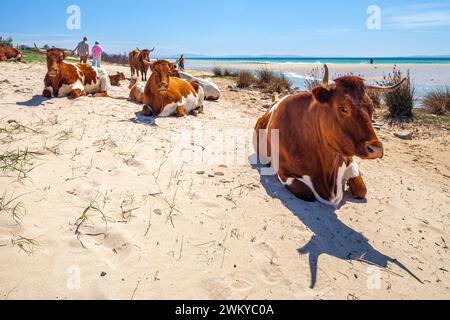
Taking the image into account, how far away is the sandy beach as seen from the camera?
2516mm

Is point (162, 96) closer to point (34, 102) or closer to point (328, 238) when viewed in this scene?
point (34, 102)

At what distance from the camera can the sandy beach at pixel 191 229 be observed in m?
2.52

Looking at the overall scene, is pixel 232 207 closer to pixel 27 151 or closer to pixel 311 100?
pixel 311 100

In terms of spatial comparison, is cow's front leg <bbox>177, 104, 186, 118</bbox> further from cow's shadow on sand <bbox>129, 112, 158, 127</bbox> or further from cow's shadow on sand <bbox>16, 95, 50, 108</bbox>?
cow's shadow on sand <bbox>16, 95, 50, 108</bbox>

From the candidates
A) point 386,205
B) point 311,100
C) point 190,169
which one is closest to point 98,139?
point 190,169

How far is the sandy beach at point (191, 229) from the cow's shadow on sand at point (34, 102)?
84.8 inches

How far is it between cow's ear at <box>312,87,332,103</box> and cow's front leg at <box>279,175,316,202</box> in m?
1.07

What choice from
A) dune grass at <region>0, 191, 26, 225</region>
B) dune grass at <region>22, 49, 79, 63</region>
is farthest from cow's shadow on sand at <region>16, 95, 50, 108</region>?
dune grass at <region>22, 49, 79, 63</region>

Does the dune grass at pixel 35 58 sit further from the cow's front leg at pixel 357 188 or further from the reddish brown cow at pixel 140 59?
the cow's front leg at pixel 357 188

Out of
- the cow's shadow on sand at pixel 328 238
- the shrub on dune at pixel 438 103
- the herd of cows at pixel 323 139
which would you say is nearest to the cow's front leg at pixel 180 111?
the herd of cows at pixel 323 139

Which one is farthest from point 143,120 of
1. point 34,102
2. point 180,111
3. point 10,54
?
point 10,54

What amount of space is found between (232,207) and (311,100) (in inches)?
66.8

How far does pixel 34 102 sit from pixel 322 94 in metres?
7.10

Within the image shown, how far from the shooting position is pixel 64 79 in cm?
895
